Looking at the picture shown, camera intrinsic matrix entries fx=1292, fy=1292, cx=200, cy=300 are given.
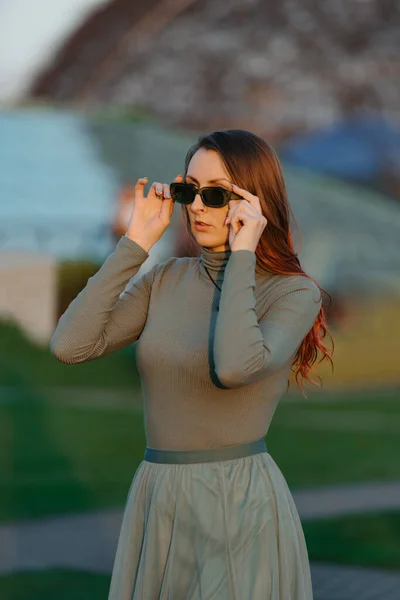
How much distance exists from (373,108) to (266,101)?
1621 millimetres

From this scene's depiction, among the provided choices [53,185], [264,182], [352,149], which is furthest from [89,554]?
[352,149]

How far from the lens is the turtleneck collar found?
3.54m

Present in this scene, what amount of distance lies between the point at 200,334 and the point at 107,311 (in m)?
0.27

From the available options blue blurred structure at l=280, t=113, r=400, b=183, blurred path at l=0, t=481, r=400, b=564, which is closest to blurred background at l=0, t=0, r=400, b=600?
blue blurred structure at l=280, t=113, r=400, b=183

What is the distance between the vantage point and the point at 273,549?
11.0 feet

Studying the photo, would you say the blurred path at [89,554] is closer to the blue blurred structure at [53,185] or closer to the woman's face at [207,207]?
the woman's face at [207,207]

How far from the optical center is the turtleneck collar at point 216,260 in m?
3.54

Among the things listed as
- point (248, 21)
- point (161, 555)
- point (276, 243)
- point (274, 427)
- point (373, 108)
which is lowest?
point (274, 427)

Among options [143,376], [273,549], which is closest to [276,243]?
[143,376]

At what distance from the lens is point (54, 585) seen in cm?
657

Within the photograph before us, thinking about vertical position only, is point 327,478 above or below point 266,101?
below

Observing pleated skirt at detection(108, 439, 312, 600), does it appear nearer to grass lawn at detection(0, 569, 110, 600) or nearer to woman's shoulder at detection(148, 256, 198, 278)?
woman's shoulder at detection(148, 256, 198, 278)

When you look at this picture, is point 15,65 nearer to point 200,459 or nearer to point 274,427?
point 274,427

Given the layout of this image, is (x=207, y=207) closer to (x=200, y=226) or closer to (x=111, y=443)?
(x=200, y=226)
